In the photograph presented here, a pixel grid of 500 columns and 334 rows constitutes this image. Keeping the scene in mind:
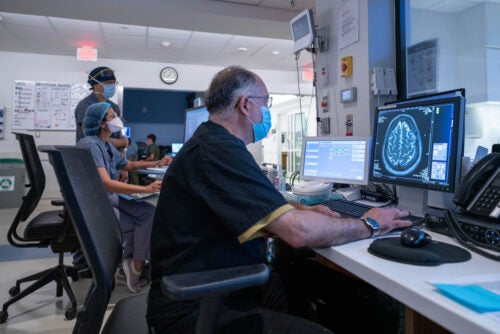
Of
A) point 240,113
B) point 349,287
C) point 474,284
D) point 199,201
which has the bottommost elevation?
point 349,287

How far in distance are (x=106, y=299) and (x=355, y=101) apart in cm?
180

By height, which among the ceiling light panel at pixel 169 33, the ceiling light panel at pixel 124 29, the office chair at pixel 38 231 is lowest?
the office chair at pixel 38 231

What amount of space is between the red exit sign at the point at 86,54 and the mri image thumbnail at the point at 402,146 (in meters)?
5.14

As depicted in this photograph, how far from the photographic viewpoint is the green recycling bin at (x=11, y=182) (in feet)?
16.9

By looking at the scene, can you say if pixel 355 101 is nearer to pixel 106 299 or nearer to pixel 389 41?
pixel 389 41

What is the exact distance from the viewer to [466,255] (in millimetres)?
883

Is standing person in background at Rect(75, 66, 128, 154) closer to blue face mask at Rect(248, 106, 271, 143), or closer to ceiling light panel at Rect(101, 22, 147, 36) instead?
blue face mask at Rect(248, 106, 271, 143)

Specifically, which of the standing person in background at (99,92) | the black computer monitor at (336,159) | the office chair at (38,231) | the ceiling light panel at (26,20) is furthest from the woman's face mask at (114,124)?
the ceiling light panel at (26,20)

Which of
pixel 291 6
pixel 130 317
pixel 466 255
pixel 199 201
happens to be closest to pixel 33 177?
pixel 130 317

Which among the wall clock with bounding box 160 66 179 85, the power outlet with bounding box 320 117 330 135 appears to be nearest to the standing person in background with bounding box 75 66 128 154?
the power outlet with bounding box 320 117 330 135

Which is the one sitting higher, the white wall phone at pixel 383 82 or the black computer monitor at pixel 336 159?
the white wall phone at pixel 383 82

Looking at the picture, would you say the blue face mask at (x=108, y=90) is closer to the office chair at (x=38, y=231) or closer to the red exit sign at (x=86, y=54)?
the office chair at (x=38, y=231)

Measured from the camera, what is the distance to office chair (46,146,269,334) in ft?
2.28

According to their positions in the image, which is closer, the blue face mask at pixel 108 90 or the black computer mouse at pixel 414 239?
the black computer mouse at pixel 414 239
